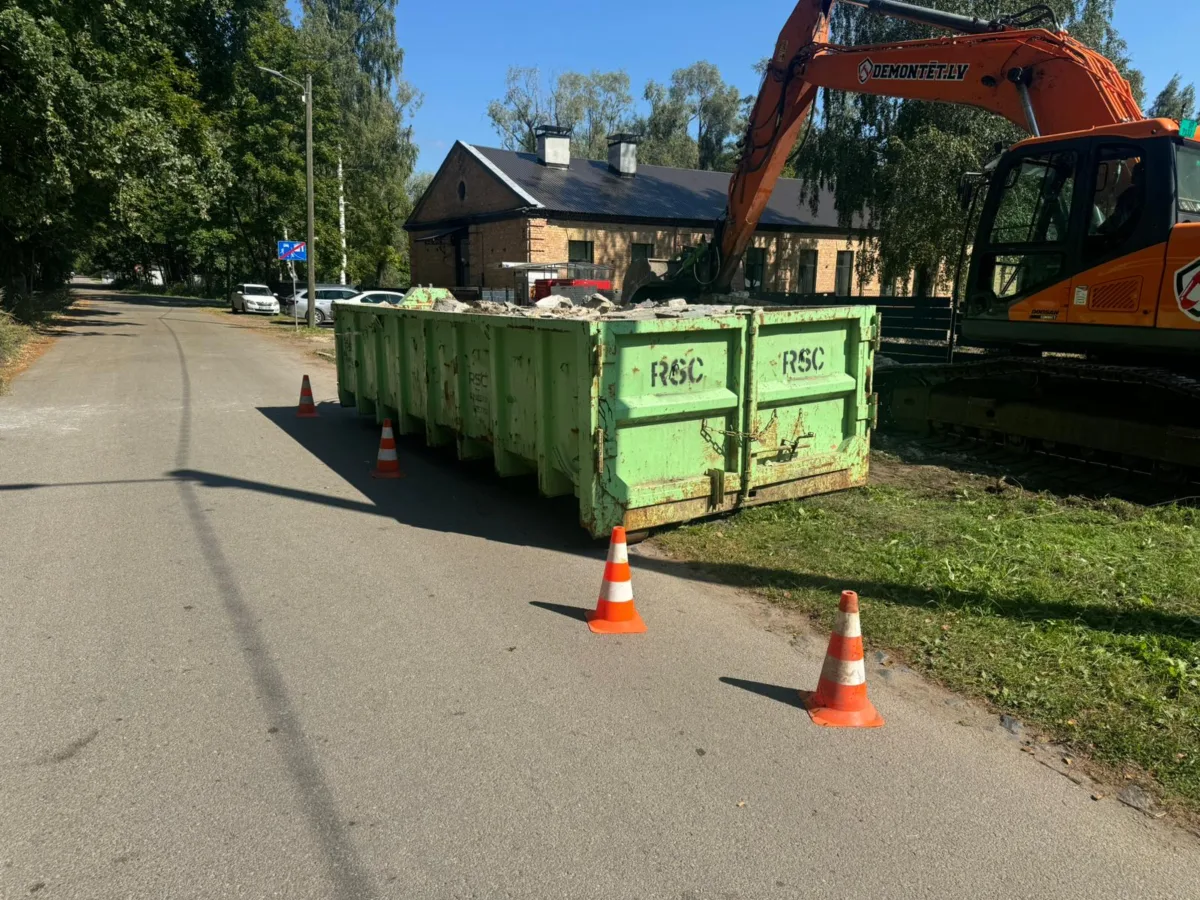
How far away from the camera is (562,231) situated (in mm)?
32719

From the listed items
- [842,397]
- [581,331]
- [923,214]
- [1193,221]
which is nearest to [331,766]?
[581,331]

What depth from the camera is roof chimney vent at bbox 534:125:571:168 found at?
117 ft

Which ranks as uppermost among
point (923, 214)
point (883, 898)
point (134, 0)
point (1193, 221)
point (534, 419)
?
point (134, 0)

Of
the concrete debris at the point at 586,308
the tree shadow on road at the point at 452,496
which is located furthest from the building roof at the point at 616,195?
the tree shadow on road at the point at 452,496

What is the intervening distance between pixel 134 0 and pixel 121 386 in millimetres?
12413

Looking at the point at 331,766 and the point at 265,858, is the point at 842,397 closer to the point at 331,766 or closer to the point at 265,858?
the point at 331,766

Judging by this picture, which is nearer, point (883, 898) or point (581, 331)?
point (883, 898)

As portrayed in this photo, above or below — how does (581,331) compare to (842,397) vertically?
above

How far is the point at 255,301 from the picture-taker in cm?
3950

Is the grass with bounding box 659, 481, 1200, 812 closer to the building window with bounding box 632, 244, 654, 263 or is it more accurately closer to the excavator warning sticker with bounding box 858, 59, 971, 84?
the excavator warning sticker with bounding box 858, 59, 971, 84

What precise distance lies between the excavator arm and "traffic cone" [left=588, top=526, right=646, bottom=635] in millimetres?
6884

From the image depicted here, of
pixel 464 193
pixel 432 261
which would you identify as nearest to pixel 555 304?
pixel 464 193

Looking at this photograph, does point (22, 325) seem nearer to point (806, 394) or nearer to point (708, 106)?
point (806, 394)

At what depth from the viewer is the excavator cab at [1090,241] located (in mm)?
7051
